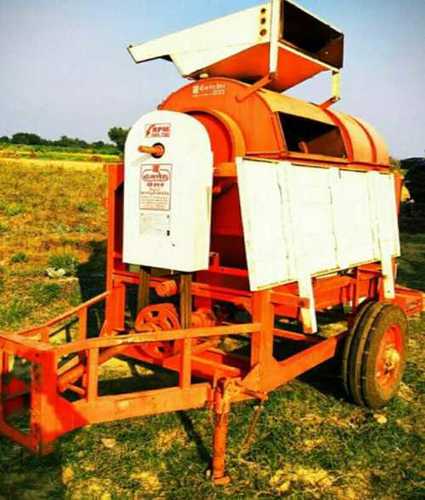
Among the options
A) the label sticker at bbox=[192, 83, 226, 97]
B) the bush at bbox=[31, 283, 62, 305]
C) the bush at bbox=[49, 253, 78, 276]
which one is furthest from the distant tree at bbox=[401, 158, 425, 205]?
the label sticker at bbox=[192, 83, 226, 97]

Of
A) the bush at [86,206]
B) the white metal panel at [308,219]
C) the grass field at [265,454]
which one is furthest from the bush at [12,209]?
the white metal panel at [308,219]

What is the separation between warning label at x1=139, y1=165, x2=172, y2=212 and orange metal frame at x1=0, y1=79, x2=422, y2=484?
1.37ft

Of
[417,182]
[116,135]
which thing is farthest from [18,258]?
[116,135]

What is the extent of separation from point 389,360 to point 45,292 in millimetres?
5230

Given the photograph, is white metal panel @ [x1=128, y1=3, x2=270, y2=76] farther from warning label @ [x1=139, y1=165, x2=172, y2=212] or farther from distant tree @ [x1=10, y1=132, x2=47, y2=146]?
distant tree @ [x1=10, y1=132, x2=47, y2=146]

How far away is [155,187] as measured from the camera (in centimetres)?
398

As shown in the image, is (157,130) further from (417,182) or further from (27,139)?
(27,139)

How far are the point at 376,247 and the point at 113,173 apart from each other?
267 centimetres

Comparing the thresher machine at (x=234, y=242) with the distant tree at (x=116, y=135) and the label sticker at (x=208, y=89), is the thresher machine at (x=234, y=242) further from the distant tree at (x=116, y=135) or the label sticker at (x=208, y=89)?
the distant tree at (x=116, y=135)

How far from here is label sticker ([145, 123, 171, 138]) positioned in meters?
3.85

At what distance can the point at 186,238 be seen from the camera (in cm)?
386

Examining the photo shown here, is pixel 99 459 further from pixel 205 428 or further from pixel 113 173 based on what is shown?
pixel 113 173

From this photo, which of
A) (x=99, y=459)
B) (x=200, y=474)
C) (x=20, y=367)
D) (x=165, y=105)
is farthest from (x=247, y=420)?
(x=165, y=105)

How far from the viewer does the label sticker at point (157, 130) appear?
3.85 m
